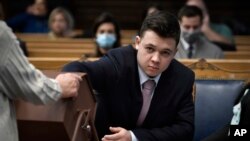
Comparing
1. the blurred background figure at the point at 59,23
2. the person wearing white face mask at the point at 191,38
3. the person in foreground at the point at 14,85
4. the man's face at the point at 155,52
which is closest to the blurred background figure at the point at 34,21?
the blurred background figure at the point at 59,23

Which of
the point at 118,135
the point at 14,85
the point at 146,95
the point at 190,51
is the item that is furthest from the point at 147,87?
the point at 190,51

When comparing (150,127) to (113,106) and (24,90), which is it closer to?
(113,106)

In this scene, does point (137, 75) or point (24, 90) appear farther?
point (137, 75)

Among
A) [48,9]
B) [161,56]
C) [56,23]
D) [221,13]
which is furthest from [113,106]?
[221,13]

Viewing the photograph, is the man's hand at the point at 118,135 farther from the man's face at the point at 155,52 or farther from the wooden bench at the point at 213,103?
the wooden bench at the point at 213,103

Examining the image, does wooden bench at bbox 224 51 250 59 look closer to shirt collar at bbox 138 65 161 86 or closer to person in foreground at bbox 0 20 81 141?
shirt collar at bbox 138 65 161 86

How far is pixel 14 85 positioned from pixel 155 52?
2.24 ft

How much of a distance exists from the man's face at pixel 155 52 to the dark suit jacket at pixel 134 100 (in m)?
0.08

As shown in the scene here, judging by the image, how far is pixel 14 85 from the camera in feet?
4.14

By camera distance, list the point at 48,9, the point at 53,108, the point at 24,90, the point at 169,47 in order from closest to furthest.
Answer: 1. the point at 24,90
2. the point at 53,108
3. the point at 169,47
4. the point at 48,9

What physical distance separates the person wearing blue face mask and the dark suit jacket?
66.4 inches

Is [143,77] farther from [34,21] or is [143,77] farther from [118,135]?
[34,21]

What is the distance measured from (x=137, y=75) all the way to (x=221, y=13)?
557 centimetres

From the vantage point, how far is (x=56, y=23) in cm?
486
